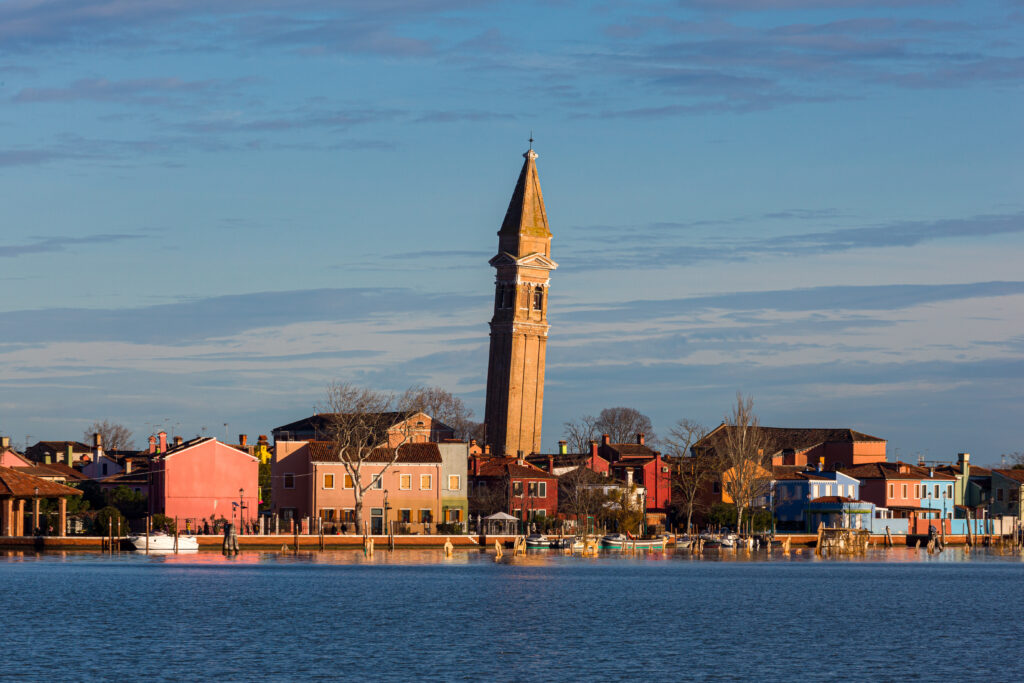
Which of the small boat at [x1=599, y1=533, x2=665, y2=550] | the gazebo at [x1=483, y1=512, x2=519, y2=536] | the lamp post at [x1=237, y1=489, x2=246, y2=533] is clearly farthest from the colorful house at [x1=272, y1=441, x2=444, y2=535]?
the small boat at [x1=599, y1=533, x2=665, y2=550]

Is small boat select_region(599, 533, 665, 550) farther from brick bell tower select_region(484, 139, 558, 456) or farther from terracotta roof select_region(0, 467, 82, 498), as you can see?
brick bell tower select_region(484, 139, 558, 456)

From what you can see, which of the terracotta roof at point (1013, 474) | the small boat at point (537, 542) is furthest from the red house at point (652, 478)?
the terracotta roof at point (1013, 474)

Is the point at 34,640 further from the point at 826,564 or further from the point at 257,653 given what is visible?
the point at 826,564

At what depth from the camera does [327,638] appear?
5697 centimetres

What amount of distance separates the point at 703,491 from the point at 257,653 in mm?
86953

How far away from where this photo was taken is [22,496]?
3939 inches

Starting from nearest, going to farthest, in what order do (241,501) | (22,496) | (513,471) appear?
1. (22,496)
2. (241,501)
3. (513,471)

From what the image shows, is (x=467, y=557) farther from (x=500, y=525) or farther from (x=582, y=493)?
(x=582, y=493)

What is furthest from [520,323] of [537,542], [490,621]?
[490,621]

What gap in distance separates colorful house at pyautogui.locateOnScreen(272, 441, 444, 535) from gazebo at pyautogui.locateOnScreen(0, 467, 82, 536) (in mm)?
17567

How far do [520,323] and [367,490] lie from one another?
60473mm

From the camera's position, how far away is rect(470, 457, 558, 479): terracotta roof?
126 meters

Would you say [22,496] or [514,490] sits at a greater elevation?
[22,496]

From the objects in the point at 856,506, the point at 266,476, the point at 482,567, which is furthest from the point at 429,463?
the point at 856,506
